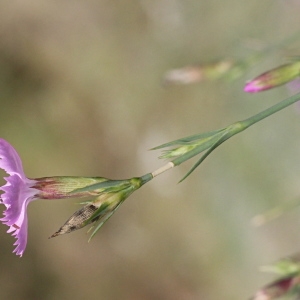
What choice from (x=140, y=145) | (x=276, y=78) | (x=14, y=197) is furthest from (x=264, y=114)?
(x=140, y=145)

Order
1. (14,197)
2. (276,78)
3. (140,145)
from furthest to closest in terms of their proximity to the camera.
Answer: (140,145), (276,78), (14,197)

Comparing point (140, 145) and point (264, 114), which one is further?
point (140, 145)

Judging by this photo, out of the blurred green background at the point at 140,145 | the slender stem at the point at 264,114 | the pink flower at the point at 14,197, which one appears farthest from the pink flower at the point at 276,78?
the blurred green background at the point at 140,145

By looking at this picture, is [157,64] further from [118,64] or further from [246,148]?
[246,148]

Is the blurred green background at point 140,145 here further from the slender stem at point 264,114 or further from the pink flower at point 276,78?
the slender stem at point 264,114

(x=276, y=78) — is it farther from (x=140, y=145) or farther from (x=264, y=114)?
(x=140, y=145)

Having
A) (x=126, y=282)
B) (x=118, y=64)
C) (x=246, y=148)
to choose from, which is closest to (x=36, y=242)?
(x=126, y=282)

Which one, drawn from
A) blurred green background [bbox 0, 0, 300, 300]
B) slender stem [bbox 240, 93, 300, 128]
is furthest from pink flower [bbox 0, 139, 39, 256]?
blurred green background [bbox 0, 0, 300, 300]
